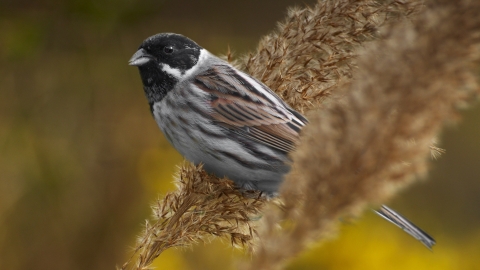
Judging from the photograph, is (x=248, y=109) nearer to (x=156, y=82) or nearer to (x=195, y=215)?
(x=156, y=82)

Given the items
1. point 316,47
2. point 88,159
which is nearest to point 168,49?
point 316,47

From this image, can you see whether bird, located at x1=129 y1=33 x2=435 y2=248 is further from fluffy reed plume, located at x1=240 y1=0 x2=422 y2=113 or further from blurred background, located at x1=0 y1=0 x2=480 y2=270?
blurred background, located at x1=0 y1=0 x2=480 y2=270

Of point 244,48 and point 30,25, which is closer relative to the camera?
point 30,25

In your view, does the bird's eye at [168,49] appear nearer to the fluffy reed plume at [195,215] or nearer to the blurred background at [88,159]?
the fluffy reed plume at [195,215]

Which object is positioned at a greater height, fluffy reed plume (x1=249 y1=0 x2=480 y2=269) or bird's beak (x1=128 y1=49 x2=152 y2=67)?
fluffy reed plume (x1=249 y1=0 x2=480 y2=269)

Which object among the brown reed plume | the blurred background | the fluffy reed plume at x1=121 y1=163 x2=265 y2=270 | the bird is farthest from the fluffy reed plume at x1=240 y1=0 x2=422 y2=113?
the blurred background

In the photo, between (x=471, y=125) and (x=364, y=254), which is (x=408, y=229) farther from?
(x=471, y=125)

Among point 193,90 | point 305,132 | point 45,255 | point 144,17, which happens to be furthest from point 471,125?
point 305,132
